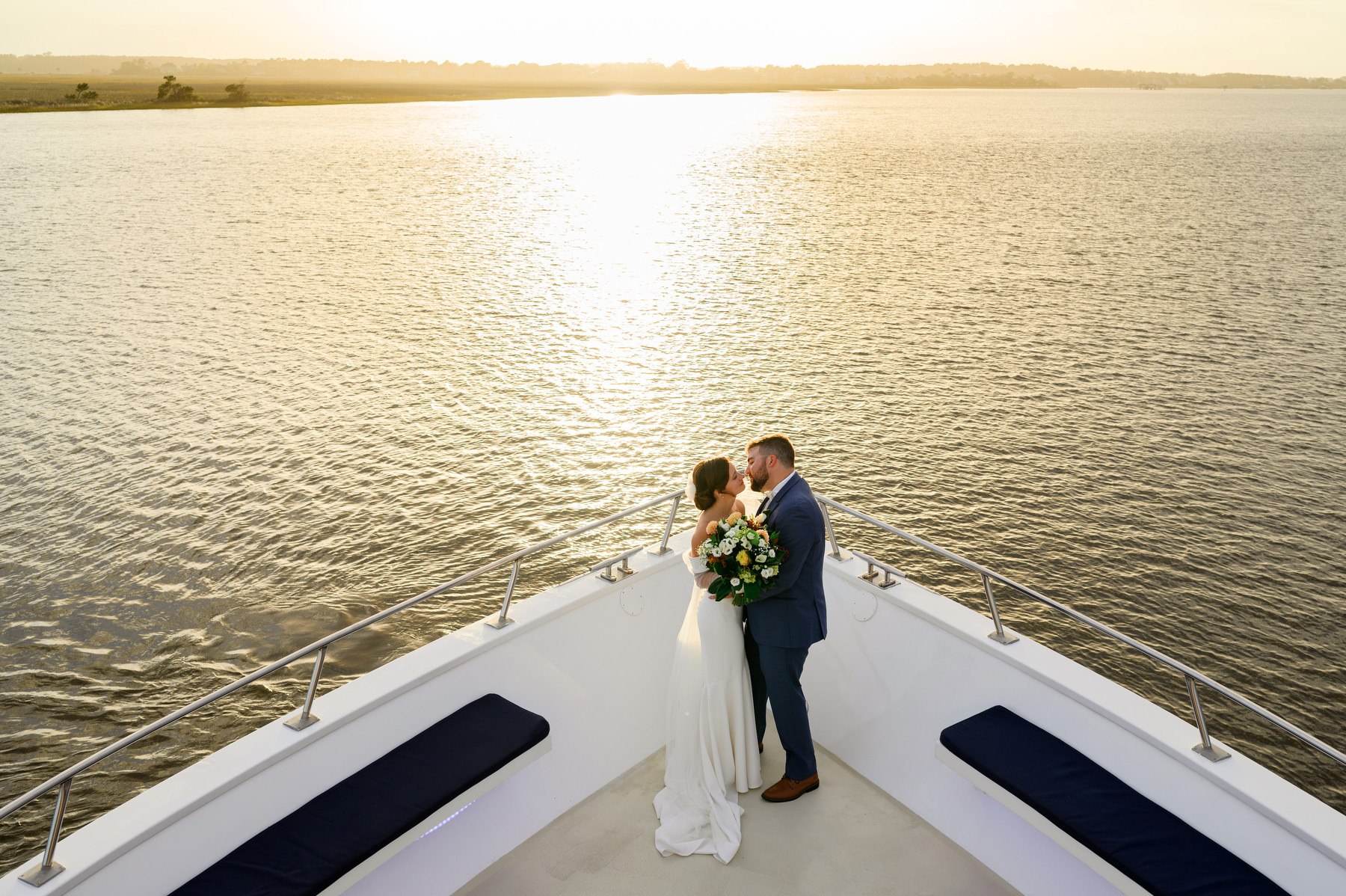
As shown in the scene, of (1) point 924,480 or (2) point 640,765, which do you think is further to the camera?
(1) point 924,480

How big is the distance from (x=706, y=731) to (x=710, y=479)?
1284mm

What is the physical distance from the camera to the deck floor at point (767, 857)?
159 inches

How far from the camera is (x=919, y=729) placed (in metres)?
4.61

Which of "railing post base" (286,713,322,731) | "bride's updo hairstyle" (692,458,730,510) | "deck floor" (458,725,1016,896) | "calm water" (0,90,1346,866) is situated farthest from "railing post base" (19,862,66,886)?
"calm water" (0,90,1346,866)

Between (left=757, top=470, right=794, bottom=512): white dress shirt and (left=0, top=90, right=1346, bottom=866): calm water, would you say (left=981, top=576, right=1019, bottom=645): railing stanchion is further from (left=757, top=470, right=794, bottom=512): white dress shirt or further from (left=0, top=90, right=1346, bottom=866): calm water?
(left=0, top=90, right=1346, bottom=866): calm water

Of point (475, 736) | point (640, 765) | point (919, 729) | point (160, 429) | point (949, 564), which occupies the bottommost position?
point (949, 564)

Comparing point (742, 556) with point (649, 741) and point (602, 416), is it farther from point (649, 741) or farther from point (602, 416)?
point (602, 416)

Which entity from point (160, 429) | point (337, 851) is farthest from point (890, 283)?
point (337, 851)

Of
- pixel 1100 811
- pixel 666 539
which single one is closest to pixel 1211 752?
pixel 1100 811

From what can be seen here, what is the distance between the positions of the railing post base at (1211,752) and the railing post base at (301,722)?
12.4ft

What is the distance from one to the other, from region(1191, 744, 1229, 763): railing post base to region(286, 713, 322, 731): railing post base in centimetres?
379

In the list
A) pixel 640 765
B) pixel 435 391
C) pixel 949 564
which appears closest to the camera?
pixel 640 765

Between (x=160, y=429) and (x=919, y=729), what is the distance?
13.8 meters

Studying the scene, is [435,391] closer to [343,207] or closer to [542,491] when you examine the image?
[542,491]
